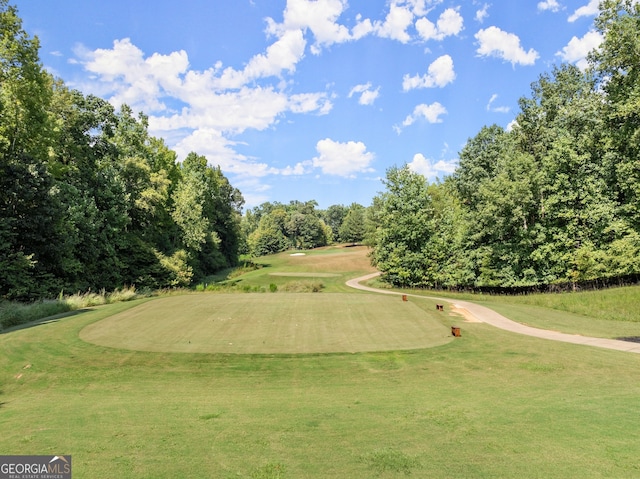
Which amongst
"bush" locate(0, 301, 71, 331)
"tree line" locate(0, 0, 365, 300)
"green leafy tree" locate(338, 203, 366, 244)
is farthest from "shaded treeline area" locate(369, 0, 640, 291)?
"green leafy tree" locate(338, 203, 366, 244)

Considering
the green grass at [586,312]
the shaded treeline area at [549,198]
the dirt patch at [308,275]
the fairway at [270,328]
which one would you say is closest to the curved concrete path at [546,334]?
the green grass at [586,312]

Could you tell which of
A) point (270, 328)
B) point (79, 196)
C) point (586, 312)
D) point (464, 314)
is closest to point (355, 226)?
point (79, 196)

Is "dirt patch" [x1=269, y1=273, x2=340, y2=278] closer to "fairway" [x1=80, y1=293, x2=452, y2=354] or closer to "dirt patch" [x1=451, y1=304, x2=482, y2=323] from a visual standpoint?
"fairway" [x1=80, y1=293, x2=452, y2=354]

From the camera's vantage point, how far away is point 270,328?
56.3 ft

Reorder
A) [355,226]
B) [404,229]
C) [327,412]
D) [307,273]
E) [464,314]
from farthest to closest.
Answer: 1. [355,226]
2. [307,273]
3. [404,229]
4. [464,314]
5. [327,412]

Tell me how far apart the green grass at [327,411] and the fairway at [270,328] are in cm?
91

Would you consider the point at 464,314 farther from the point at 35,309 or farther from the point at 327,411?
the point at 35,309

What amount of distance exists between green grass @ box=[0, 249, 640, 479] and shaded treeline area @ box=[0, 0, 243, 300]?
1690 centimetres

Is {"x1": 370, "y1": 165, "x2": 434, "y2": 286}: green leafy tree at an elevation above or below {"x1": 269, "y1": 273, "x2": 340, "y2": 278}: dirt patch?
above

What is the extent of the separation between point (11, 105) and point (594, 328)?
39.1 m

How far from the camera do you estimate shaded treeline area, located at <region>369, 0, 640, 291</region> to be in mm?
29797

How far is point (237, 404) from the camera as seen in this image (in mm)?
8797

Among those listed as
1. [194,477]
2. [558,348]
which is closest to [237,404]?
[194,477]

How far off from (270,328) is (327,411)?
929 cm
